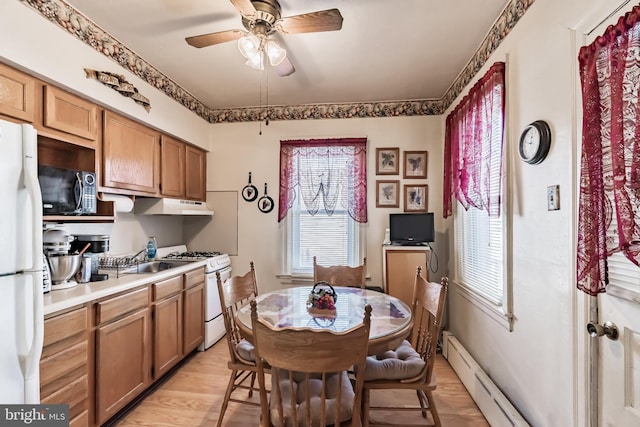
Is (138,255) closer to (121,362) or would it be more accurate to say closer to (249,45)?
(121,362)

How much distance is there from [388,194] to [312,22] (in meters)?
2.19

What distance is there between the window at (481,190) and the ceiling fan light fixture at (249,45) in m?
1.56

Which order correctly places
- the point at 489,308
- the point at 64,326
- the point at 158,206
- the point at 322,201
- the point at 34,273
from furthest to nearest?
the point at 322,201 → the point at 158,206 → the point at 489,308 → the point at 64,326 → the point at 34,273

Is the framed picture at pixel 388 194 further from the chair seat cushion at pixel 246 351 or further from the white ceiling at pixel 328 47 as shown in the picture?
the chair seat cushion at pixel 246 351

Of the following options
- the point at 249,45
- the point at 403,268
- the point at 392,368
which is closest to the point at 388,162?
the point at 403,268

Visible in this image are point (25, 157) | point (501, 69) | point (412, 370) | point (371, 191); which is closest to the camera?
point (25, 157)

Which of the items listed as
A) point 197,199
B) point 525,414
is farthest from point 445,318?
point 197,199

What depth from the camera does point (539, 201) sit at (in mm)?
1665

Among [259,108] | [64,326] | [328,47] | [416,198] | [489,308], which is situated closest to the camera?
[64,326]

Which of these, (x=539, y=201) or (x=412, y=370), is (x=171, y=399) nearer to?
(x=412, y=370)

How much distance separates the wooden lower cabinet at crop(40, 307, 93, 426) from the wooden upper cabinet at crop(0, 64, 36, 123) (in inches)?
44.5

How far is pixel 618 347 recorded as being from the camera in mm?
1175

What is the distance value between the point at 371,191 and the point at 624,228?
2.61 meters

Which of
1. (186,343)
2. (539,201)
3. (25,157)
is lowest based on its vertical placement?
(186,343)
